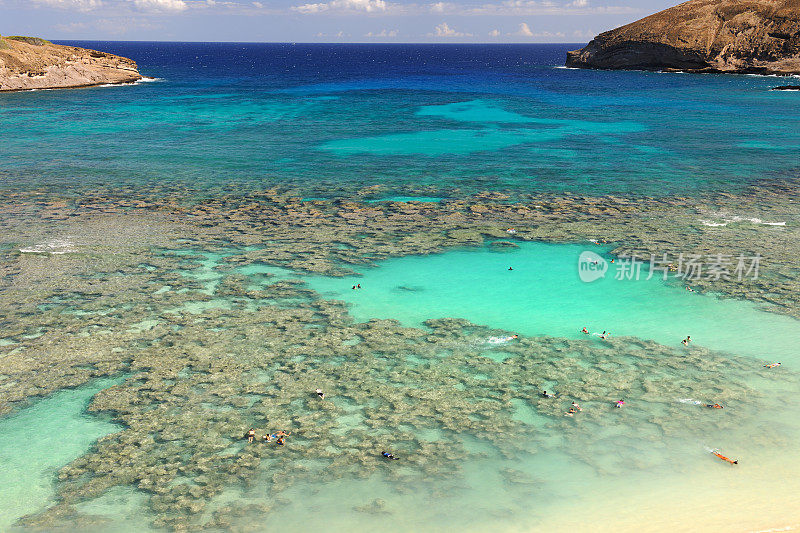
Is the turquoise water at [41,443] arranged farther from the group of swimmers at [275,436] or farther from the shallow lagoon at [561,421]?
the group of swimmers at [275,436]

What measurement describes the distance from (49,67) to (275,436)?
107m

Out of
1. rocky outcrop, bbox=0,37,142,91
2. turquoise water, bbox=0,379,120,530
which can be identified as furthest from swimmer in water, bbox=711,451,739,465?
rocky outcrop, bbox=0,37,142,91

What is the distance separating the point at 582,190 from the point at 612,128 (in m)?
28.5

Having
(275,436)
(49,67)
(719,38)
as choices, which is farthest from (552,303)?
(719,38)

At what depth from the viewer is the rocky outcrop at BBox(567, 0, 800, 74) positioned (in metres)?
134

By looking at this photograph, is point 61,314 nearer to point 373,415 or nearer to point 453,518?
point 373,415

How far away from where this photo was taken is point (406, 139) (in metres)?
55.6

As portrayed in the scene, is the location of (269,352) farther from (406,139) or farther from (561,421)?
(406,139)

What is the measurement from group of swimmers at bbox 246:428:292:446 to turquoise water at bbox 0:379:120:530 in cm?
324

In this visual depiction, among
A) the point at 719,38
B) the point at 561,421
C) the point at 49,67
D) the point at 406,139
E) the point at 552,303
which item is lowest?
the point at 561,421

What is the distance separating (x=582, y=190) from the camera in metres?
36.9

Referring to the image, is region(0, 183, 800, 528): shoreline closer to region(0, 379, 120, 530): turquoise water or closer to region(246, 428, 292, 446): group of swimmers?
region(246, 428, 292, 446): group of swimmers

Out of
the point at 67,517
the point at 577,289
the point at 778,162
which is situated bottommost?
the point at 67,517

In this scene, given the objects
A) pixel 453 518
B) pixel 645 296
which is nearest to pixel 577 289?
pixel 645 296
